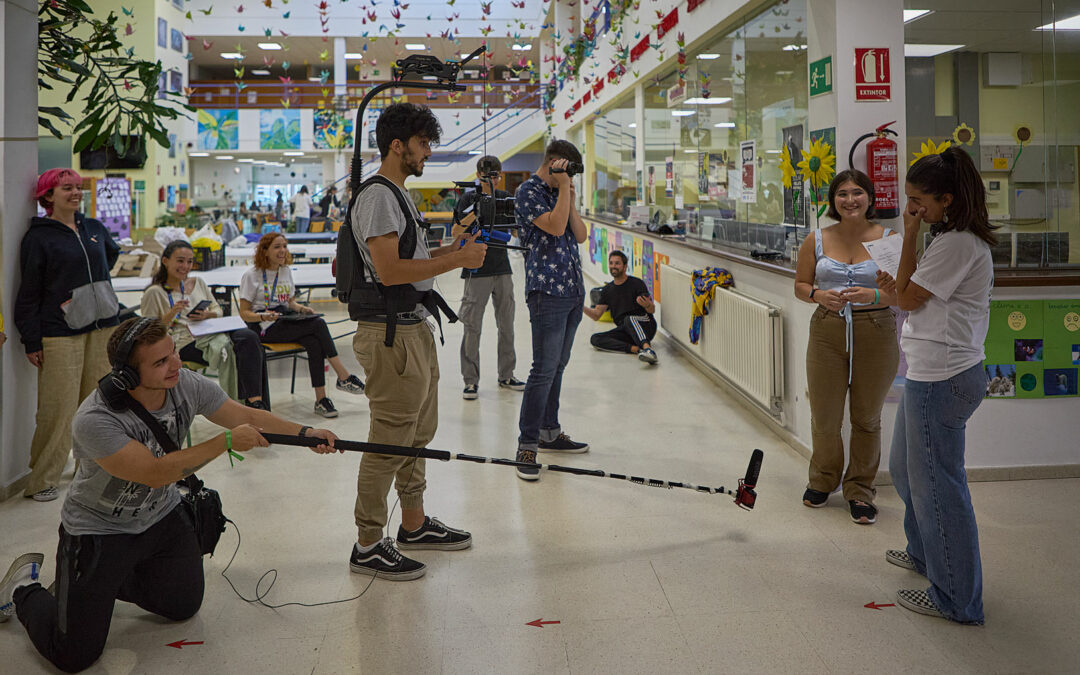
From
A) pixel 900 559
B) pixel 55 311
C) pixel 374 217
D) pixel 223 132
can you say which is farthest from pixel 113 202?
pixel 900 559

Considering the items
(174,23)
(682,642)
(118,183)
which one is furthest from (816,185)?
(174,23)

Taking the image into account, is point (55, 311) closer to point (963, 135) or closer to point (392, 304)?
point (392, 304)

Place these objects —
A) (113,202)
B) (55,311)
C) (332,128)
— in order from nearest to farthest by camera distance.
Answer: (55,311) < (113,202) < (332,128)

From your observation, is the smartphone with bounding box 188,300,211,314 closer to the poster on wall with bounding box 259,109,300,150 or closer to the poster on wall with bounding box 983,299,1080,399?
the poster on wall with bounding box 983,299,1080,399

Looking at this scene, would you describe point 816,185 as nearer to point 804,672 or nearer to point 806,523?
point 806,523

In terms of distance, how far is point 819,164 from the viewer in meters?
4.23

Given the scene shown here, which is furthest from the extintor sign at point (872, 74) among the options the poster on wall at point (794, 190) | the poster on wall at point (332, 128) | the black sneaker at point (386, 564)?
the poster on wall at point (332, 128)

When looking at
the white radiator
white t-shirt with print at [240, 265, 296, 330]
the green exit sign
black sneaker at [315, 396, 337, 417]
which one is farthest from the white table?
the green exit sign

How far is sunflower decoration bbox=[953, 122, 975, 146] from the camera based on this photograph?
4.61 meters

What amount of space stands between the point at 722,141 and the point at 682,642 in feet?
16.1

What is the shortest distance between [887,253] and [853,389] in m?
0.80

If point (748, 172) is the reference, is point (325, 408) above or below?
below

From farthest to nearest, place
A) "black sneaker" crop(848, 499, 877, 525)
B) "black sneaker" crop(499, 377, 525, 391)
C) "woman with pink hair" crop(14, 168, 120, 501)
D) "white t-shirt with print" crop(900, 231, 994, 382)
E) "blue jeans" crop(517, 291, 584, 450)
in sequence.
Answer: "black sneaker" crop(499, 377, 525, 391)
"blue jeans" crop(517, 291, 584, 450)
"woman with pink hair" crop(14, 168, 120, 501)
"black sneaker" crop(848, 499, 877, 525)
"white t-shirt with print" crop(900, 231, 994, 382)

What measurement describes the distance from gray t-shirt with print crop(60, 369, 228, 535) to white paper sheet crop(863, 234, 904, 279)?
7.47 ft
